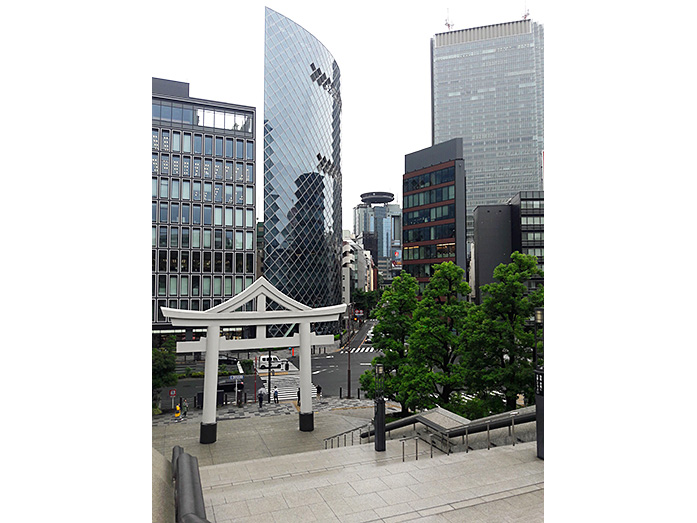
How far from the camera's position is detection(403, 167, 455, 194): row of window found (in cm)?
3919

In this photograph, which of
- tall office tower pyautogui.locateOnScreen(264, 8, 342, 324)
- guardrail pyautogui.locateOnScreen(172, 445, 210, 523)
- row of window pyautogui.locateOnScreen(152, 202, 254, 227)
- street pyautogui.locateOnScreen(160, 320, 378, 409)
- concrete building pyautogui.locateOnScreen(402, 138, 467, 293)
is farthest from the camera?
tall office tower pyautogui.locateOnScreen(264, 8, 342, 324)

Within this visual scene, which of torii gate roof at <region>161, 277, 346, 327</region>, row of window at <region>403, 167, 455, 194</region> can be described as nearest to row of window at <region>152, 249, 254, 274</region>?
row of window at <region>403, 167, 455, 194</region>

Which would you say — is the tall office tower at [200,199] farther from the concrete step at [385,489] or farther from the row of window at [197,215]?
the concrete step at [385,489]

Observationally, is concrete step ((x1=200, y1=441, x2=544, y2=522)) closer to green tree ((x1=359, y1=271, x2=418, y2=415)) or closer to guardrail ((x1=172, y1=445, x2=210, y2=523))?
guardrail ((x1=172, y1=445, x2=210, y2=523))

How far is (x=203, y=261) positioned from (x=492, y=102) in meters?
70.1

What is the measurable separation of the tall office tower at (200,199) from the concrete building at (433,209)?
14.7 metres

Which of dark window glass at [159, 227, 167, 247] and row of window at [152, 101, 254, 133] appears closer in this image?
dark window glass at [159, 227, 167, 247]

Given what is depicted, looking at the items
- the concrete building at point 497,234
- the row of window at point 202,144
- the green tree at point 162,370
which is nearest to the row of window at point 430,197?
the concrete building at point 497,234

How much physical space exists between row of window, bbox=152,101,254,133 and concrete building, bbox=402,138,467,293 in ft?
51.7

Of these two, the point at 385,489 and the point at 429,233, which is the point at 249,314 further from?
the point at 429,233

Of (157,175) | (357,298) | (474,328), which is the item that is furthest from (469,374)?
(357,298)
